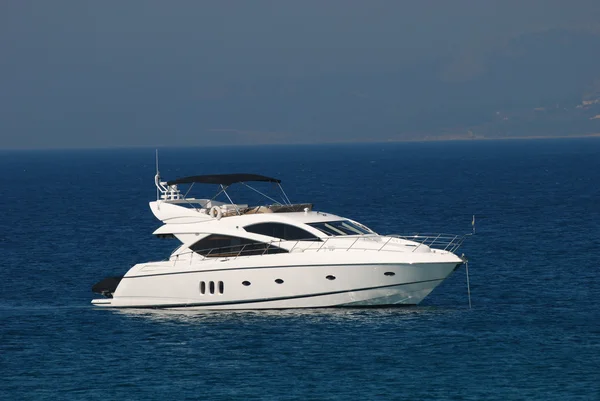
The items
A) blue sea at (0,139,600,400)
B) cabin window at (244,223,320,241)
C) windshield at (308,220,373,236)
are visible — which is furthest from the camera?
windshield at (308,220,373,236)

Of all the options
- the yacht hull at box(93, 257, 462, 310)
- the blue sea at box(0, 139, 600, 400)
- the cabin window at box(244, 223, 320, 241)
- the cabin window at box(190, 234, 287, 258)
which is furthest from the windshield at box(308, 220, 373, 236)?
the blue sea at box(0, 139, 600, 400)

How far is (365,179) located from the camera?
15075 cm

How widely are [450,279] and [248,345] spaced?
16.5m

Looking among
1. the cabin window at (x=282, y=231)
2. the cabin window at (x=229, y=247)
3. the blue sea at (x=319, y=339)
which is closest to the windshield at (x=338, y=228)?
the cabin window at (x=282, y=231)

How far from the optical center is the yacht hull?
134 feet

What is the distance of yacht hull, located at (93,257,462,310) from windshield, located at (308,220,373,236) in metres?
2.19

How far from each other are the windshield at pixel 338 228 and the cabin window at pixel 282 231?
0.53 meters

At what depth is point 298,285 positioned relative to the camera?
4122 centimetres

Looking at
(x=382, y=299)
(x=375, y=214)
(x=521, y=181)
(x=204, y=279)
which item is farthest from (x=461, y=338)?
(x=521, y=181)

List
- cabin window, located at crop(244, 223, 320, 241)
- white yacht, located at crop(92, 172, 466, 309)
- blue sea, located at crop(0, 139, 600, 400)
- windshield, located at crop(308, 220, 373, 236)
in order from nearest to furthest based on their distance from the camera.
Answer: blue sea, located at crop(0, 139, 600, 400) < white yacht, located at crop(92, 172, 466, 309) < cabin window, located at crop(244, 223, 320, 241) < windshield, located at crop(308, 220, 373, 236)

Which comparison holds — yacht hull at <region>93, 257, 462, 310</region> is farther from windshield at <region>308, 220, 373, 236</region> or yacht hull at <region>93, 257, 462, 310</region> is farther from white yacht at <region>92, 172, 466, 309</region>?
windshield at <region>308, 220, 373, 236</region>

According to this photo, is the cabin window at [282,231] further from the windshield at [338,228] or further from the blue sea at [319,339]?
the blue sea at [319,339]

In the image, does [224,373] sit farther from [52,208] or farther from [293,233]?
[52,208]

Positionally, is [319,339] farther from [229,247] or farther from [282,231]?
[229,247]
